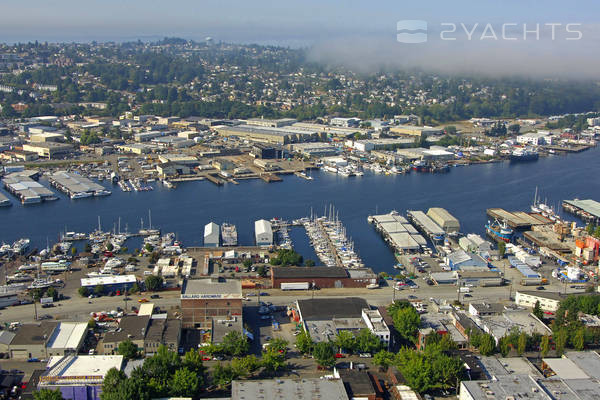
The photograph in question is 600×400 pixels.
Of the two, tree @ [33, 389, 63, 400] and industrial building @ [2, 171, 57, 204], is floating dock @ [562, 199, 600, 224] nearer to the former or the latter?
tree @ [33, 389, 63, 400]

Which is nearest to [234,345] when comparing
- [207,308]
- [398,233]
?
[207,308]

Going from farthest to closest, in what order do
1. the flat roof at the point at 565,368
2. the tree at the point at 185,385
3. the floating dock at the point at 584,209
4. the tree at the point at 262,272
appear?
the floating dock at the point at 584,209 < the tree at the point at 262,272 < the flat roof at the point at 565,368 < the tree at the point at 185,385

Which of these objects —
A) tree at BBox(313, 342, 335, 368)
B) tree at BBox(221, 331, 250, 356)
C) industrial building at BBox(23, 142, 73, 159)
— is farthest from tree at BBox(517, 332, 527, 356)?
industrial building at BBox(23, 142, 73, 159)

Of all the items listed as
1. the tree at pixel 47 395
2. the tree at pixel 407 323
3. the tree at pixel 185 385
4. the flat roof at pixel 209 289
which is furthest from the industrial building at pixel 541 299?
the tree at pixel 47 395

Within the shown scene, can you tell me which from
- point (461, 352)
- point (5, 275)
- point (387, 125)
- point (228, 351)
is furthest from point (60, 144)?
point (461, 352)

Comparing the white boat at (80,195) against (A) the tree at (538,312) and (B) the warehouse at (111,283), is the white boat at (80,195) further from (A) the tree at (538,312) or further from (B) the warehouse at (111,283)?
(A) the tree at (538,312)
